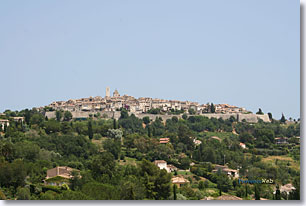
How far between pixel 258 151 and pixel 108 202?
21.4m

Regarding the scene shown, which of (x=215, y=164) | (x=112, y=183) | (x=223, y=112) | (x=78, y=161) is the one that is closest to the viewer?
(x=112, y=183)

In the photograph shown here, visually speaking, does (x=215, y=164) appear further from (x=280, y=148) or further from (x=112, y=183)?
(x=112, y=183)

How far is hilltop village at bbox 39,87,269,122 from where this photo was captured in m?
49.2

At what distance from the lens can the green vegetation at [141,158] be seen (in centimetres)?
1958

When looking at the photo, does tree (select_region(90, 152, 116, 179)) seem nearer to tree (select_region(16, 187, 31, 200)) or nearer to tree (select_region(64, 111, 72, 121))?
tree (select_region(16, 187, 31, 200))

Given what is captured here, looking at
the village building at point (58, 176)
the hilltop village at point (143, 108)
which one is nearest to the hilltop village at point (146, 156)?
the village building at point (58, 176)

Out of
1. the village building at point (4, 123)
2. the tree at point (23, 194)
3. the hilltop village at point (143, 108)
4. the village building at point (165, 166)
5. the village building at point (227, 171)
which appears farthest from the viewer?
the hilltop village at point (143, 108)

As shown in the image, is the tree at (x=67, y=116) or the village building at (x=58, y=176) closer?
the village building at (x=58, y=176)

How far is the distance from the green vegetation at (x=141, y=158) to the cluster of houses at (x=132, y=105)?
4.99 metres

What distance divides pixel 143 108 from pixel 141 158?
2342 cm

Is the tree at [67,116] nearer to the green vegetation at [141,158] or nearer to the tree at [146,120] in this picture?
the green vegetation at [141,158]

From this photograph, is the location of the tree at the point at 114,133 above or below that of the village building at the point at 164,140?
above

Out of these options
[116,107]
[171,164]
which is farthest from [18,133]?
[116,107]

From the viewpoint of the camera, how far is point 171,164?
29.5 meters
